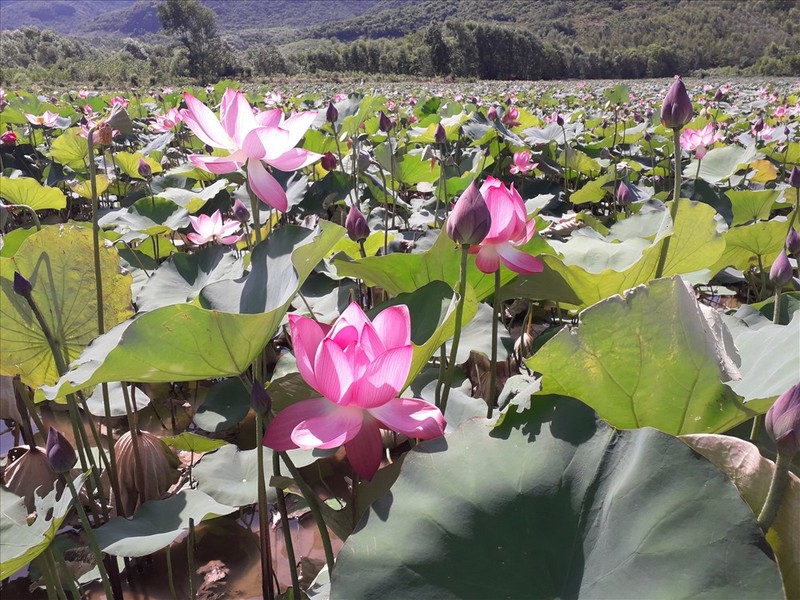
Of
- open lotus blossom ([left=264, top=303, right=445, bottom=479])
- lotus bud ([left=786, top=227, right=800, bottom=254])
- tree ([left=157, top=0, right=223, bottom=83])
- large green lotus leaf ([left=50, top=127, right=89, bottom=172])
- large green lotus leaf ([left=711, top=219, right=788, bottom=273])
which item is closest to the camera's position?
open lotus blossom ([left=264, top=303, right=445, bottom=479])

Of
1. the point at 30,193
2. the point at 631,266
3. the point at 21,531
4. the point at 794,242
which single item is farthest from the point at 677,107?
the point at 30,193

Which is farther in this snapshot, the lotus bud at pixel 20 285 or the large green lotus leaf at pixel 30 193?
the large green lotus leaf at pixel 30 193

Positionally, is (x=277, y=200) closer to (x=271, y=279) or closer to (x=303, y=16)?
(x=271, y=279)

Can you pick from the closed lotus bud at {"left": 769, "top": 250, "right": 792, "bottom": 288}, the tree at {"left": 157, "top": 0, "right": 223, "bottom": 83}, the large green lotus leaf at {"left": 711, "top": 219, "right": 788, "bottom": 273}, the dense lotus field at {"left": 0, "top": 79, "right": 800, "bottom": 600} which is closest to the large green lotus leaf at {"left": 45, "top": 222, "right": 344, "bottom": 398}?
the dense lotus field at {"left": 0, "top": 79, "right": 800, "bottom": 600}

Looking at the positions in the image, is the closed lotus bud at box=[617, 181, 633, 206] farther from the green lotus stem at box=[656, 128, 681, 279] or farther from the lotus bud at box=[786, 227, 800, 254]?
the green lotus stem at box=[656, 128, 681, 279]

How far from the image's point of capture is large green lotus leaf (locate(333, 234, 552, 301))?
1093mm

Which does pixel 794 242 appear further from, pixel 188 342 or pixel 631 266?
pixel 188 342

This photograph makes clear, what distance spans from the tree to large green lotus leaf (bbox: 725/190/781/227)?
24762mm

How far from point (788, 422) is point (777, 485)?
58mm

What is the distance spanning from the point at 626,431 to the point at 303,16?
175 m

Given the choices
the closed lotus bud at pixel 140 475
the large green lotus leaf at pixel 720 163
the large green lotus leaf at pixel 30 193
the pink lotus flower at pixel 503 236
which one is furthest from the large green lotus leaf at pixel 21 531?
the large green lotus leaf at pixel 720 163

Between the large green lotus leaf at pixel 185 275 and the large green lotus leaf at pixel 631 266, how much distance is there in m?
0.71

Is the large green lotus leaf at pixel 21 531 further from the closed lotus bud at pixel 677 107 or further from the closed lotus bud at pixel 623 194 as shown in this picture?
the closed lotus bud at pixel 623 194

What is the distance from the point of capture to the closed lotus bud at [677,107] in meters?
0.98
